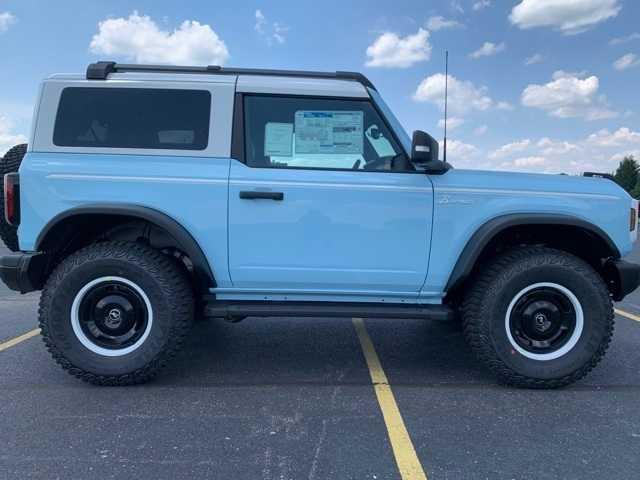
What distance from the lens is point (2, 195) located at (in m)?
3.88

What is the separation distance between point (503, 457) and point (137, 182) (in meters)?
2.82

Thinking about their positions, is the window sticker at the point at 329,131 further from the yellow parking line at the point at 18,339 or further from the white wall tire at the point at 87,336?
the yellow parking line at the point at 18,339

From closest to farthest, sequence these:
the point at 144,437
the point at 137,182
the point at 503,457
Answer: the point at 503,457 → the point at 144,437 → the point at 137,182

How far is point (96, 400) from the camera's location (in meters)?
3.29

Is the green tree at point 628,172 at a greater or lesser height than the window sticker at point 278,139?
greater

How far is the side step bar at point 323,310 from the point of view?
137 inches

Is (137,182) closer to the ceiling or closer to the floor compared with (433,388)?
closer to the ceiling

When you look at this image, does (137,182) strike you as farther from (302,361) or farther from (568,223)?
(568,223)

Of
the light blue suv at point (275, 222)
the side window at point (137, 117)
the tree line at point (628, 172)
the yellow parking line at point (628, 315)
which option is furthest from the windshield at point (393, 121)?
the tree line at point (628, 172)

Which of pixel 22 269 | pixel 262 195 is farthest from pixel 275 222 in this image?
pixel 22 269

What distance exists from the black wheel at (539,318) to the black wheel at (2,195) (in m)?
3.49

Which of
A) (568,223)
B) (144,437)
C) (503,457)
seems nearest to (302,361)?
(144,437)

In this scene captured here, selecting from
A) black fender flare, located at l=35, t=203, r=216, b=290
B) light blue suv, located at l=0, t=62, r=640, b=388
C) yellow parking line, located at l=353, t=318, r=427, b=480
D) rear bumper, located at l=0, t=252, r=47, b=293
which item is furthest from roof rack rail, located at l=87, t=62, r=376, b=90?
yellow parking line, located at l=353, t=318, r=427, b=480

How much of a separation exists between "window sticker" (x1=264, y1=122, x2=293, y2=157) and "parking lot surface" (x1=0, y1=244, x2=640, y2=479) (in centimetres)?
168
